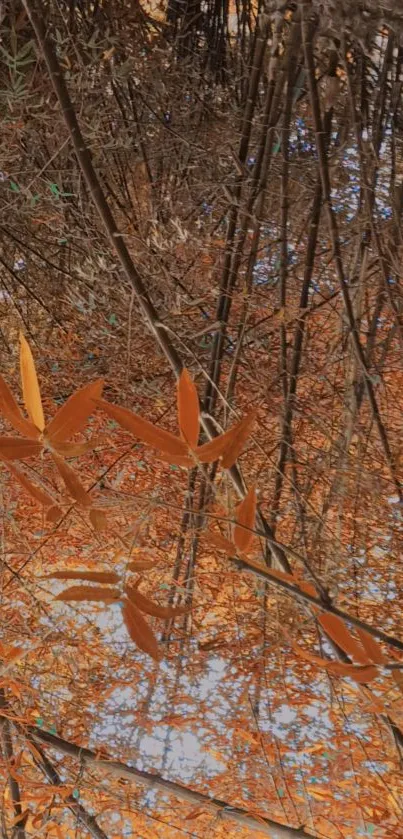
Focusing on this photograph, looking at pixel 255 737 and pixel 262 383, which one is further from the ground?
pixel 262 383

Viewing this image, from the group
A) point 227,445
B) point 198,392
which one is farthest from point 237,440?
point 198,392

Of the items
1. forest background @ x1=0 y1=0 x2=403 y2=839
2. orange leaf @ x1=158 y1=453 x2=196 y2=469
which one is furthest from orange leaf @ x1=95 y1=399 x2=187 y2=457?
forest background @ x1=0 y1=0 x2=403 y2=839

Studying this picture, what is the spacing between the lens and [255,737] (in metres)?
0.56

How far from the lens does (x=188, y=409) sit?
0.16 meters

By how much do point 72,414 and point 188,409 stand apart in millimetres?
25

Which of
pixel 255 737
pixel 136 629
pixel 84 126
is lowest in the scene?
pixel 136 629

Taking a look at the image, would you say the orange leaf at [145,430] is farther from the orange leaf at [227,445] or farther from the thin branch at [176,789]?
the thin branch at [176,789]

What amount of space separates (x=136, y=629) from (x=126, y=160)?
0.49 meters

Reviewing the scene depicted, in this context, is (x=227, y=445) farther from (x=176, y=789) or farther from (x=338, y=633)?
(x=176, y=789)

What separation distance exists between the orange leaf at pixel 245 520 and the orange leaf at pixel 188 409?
0.02 meters

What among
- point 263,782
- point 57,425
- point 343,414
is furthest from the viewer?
point 263,782

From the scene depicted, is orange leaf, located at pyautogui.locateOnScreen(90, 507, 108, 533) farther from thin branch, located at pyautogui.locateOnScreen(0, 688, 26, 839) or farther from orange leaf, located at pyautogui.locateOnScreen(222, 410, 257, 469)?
thin branch, located at pyautogui.locateOnScreen(0, 688, 26, 839)

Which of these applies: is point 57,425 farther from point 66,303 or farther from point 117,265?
point 66,303

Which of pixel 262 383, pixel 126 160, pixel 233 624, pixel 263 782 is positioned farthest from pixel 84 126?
pixel 263 782
